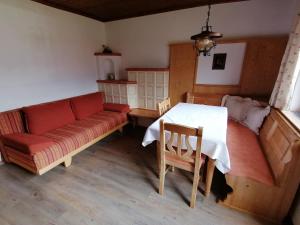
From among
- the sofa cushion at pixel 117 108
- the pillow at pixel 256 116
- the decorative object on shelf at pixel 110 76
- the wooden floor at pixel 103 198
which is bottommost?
the wooden floor at pixel 103 198

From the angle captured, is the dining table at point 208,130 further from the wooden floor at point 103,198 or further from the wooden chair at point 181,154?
the wooden floor at point 103,198

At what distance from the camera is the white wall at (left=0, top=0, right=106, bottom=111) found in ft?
7.44

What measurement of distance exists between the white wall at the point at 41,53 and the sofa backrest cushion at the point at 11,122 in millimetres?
148

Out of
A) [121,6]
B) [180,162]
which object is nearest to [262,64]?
[180,162]

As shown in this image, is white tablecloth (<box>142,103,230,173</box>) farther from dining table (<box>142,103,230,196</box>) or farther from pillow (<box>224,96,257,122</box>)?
pillow (<box>224,96,257,122</box>)

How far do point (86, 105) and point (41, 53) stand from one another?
3.69 feet

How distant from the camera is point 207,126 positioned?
1.79m

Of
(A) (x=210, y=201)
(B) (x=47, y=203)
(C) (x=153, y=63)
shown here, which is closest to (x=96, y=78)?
(C) (x=153, y=63)

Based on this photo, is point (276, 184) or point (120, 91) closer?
point (276, 184)

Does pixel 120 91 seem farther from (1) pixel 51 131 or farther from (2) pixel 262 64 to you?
(2) pixel 262 64

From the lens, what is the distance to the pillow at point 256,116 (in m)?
2.22

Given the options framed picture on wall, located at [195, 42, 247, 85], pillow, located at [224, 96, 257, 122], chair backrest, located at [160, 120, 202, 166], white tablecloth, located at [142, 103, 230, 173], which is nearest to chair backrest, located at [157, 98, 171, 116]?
white tablecloth, located at [142, 103, 230, 173]

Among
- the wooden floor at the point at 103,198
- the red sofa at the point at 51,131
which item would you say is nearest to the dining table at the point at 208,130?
the wooden floor at the point at 103,198

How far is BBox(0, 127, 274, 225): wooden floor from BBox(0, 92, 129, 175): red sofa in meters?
0.21
